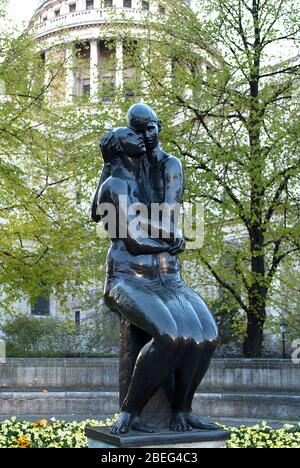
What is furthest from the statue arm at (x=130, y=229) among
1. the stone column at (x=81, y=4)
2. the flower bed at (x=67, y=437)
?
the stone column at (x=81, y=4)

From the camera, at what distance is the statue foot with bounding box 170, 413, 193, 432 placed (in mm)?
5453

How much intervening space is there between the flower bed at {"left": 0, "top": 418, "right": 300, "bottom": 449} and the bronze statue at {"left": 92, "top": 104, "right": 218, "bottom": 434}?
278 centimetres

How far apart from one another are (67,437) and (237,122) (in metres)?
13.1

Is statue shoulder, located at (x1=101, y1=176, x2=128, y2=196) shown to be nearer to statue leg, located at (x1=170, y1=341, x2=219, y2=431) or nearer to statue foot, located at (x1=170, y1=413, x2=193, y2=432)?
statue leg, located at (x1=170, y1=341, x2=219, y2=431)

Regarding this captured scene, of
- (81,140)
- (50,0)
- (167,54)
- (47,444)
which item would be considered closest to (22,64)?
(81,140)

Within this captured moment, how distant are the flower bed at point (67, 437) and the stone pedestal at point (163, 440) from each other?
104 inches

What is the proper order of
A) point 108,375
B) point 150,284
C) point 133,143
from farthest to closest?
point 108,375
point 133,143
point 150,284

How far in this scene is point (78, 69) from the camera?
21.3 metres

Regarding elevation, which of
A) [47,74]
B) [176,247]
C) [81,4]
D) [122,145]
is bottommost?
[176,247]

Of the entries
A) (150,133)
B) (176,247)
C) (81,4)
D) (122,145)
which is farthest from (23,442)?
(81,4)

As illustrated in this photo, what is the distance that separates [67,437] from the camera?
869cm

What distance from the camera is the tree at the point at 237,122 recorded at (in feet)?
56.5

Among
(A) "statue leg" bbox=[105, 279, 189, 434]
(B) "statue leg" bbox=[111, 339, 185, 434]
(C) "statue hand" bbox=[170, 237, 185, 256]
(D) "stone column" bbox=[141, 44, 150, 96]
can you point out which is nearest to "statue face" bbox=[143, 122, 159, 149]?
(C) "statue hand" bbox=[170, 237, 185, 256]

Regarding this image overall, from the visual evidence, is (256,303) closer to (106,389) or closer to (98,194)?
(106,389)
